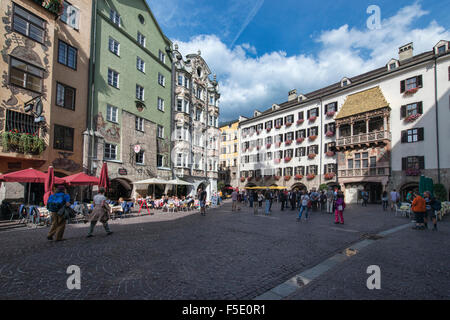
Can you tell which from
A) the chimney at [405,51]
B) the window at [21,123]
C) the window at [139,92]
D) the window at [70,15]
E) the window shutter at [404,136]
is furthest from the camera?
the chimney at [405,51]

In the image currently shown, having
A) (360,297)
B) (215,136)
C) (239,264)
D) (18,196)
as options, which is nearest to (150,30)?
(215,136)

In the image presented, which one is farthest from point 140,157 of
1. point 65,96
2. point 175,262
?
point 175,262

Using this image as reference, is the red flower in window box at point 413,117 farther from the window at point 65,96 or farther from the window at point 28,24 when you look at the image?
the window at point 28,24

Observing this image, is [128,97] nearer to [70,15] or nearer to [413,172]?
[70,15]

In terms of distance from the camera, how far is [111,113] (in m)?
21.5

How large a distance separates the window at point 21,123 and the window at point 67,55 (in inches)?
207

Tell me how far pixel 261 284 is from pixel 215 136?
108ft

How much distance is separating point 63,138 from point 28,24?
7.10 m

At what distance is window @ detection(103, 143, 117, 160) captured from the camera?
68.2ft

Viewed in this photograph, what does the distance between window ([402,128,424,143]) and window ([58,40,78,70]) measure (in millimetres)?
34263

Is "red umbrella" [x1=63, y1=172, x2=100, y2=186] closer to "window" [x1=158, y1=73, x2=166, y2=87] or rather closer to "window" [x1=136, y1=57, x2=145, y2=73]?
"window" [x1=136, y1=57, x2=145, y2=73]

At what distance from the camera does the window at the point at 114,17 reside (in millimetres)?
22305

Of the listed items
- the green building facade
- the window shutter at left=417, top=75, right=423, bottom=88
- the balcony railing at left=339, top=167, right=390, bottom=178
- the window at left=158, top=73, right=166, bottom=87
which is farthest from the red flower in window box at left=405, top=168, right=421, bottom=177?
the window at left=158, top=73, right=166, bottom=87

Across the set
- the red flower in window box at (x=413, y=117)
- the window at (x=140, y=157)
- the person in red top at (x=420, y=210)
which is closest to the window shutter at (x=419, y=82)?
the red flower in window box at (x=413, y=117)
